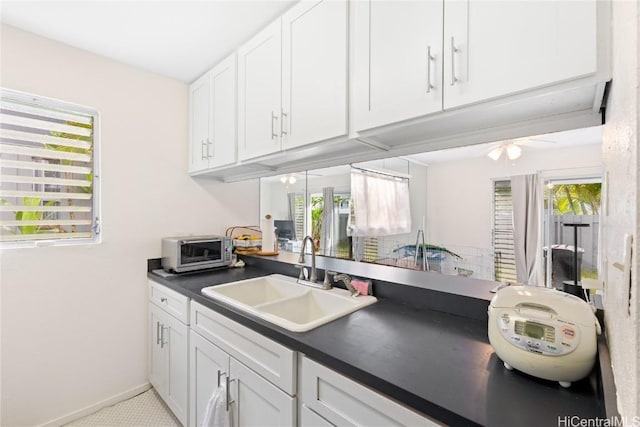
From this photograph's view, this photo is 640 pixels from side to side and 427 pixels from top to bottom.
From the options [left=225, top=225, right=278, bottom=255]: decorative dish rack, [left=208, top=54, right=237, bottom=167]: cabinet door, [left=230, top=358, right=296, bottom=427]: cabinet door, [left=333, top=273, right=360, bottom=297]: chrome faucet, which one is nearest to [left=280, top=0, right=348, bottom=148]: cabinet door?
[left=208, top=54, right=237, bottom=167]: cabinet door

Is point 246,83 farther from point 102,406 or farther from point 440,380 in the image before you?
point 102,406

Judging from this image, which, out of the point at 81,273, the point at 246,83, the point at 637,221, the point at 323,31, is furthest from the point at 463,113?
the point at 81,273

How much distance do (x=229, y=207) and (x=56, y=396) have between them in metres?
1.67

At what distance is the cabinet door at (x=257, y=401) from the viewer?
1.03 m

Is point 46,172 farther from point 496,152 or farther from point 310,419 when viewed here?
point 496,152

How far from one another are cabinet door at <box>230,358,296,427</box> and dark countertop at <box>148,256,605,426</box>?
7.8 inches

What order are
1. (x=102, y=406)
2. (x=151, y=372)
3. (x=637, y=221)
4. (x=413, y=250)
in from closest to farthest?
1. (x=637, y=221)
2. (x=102, y=406)
3. (x=151, y=372)
4. (x=413, y=250)

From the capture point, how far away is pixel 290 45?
4.87ft

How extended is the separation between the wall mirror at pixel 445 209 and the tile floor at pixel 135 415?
1421mm

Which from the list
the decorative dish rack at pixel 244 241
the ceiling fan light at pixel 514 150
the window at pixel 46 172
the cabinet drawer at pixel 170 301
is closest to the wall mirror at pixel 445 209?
the ceiling fan light at pixel 514 150

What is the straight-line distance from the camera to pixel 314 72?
1376mm

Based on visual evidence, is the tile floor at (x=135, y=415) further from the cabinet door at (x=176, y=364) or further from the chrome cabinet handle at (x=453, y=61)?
the chrome cabinet handle at (x=453, y=61)

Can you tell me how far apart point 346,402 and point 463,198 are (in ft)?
6.80

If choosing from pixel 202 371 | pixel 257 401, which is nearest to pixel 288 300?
pixel 257 401
